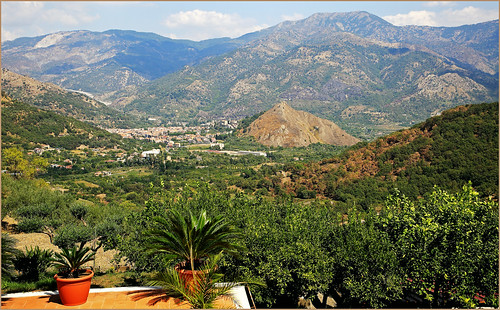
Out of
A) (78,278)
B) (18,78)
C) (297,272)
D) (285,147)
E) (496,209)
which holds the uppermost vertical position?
(18,78)

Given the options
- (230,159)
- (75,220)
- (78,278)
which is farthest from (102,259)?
(230,159)

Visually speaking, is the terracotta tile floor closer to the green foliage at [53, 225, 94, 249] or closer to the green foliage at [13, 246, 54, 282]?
the green foliage at [13, 246, 54, 282]

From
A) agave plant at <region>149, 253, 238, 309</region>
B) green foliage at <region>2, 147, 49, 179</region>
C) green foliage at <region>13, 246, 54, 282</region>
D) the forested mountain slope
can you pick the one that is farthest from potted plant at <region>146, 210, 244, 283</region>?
the forested mountain slope

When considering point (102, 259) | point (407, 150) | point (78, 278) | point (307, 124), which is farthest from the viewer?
point (307, 124)

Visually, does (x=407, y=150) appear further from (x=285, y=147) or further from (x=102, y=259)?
(x=285, y=147)

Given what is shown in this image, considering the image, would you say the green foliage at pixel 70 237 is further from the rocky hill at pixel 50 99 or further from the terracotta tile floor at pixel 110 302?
the rocky hill at pixel 50 99

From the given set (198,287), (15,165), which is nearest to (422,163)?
(198,287)

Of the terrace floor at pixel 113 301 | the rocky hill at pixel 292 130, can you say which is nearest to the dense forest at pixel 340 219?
the terrace floor at pixel 113 301

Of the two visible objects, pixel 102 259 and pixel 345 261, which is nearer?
pixel 345 261

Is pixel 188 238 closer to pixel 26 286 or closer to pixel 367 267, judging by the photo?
pixel 26 286
